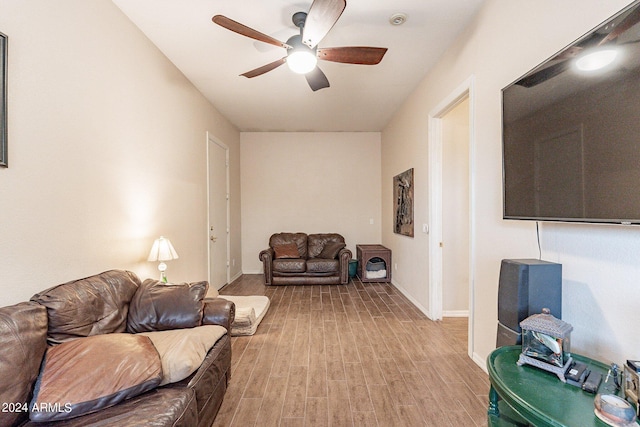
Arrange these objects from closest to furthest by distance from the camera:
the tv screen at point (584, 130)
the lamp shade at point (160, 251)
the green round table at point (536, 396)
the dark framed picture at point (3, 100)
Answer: the green round table at point (536, 396) < the tv screen at point (584, 130) < the dark framed picture at point (3, 100) < the lamp shade at point (160, 251)

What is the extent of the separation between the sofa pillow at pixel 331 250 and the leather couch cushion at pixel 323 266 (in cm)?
25

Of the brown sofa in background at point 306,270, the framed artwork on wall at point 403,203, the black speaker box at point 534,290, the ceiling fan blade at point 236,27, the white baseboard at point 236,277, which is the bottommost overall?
the white baseboard at point 236,277

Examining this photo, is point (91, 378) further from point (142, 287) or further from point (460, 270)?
point (460, 270)

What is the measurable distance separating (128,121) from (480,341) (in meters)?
3.54

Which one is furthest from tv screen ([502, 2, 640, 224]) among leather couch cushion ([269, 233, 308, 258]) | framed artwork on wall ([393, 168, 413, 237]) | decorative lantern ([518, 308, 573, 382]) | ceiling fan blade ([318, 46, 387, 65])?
leather couch cushion ([269, 233, 308, 258])

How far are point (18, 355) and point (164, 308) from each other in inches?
30.6

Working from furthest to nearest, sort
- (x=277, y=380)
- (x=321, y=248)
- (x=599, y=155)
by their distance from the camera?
(x=321, y=248)
(x=277, y=380)
(x=599, y=155)

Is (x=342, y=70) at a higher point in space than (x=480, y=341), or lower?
higher

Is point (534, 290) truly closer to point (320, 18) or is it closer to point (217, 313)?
point (217, 313)

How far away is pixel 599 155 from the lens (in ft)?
3.91

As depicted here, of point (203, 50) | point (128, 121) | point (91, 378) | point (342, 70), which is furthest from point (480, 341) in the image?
point (203, 50)

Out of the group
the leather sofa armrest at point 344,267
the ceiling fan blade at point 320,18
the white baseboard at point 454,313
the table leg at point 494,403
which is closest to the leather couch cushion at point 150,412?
the table leg at point 494,403

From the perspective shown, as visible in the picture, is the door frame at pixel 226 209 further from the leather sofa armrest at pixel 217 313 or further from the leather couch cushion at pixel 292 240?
the leather sofa armrest at pixel 217 313

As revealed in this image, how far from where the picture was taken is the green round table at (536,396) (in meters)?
0.95
